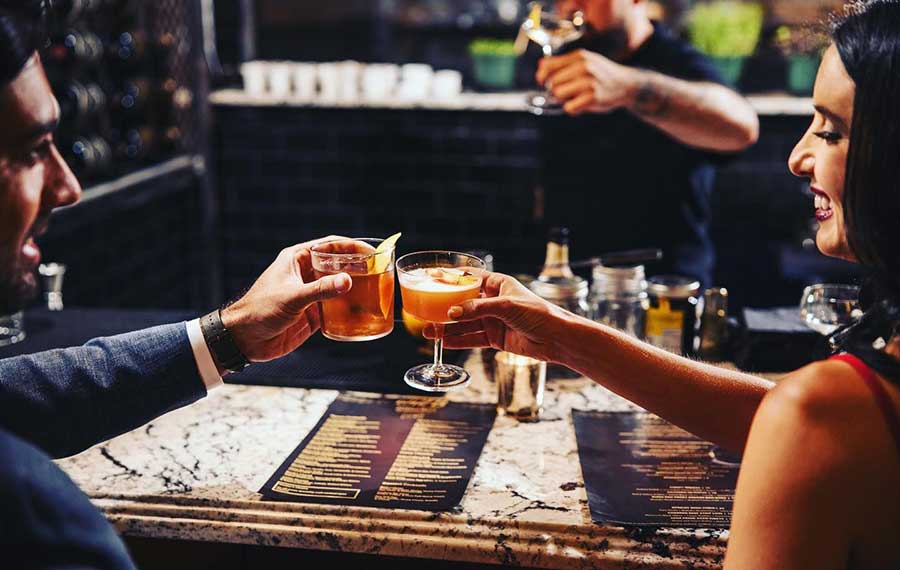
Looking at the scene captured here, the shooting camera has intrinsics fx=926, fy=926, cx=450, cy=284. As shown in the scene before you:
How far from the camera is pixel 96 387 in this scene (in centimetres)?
169

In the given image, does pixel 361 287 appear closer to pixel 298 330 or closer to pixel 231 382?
pixel 298 330

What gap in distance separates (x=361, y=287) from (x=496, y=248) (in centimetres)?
361

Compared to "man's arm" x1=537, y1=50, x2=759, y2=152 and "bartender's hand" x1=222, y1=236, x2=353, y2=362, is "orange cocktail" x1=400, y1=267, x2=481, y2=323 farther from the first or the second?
"man's arm" x1=537, y1=50, x2=759, y2=152

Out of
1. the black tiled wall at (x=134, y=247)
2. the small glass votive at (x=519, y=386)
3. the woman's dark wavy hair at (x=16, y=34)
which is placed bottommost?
the black tiled wall at (x=134, y=247)

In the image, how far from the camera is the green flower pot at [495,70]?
5.07 metres

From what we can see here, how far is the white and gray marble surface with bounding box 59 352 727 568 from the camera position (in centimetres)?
153

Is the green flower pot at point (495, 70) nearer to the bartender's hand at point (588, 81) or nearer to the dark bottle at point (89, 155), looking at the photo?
the dark bottle at point (89, 155)

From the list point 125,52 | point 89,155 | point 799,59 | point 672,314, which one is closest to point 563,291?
point 672,314

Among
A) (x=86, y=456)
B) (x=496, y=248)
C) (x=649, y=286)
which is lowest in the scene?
(x=496, y=248)

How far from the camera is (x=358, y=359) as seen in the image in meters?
2.29

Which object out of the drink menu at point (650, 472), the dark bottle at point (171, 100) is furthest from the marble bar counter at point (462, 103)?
the drink menu at point (650, 472)

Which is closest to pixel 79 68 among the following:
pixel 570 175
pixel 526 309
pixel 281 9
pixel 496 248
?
pixel 570 175

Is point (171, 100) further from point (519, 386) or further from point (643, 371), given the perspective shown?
point (643, 371)

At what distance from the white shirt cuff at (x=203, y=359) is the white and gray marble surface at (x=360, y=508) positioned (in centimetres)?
16
